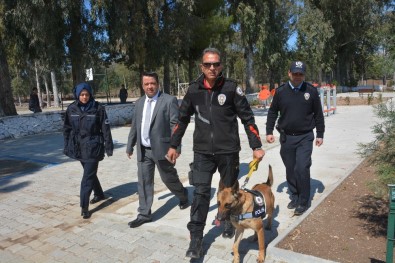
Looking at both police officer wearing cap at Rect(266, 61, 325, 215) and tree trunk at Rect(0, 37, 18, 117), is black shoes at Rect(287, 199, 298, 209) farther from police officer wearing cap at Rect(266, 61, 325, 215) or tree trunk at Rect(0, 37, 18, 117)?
tree trunk at Rect(0, 37, 18, 117)

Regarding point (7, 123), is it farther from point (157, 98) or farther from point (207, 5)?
point (207, 5)

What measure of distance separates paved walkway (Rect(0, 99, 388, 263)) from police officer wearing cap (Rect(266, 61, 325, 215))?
1.56ft

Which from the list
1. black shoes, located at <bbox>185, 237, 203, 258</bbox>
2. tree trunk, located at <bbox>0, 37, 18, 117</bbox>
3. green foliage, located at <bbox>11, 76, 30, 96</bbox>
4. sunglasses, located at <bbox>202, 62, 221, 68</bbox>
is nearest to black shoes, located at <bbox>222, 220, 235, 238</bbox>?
black shoes, located at <bbox>185, 237, 203, 258</bbox>

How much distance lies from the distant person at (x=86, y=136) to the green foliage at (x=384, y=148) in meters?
3.44

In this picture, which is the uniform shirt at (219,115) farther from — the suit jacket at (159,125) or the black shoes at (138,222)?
the black shoes at (138,222)

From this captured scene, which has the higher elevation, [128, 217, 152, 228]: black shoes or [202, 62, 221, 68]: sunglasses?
[202, 62, 221, 68]: sunglasses

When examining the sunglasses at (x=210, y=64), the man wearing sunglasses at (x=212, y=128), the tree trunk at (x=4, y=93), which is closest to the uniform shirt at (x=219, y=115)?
the man wearing sunglasses at (x=212, y=128)

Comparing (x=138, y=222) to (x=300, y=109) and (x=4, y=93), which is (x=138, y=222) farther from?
(x=4, y=93)

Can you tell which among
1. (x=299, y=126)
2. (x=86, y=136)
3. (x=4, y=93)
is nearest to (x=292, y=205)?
(x=299, y=126)

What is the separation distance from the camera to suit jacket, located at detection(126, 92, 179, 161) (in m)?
4.90

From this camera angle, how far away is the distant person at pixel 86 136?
5.30 m

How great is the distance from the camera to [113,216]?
5.30 metres

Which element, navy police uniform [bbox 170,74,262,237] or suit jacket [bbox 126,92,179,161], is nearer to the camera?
navy police uniform [bbox 170,74,262,237]

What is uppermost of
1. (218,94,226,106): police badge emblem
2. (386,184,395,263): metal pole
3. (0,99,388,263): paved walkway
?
(218,94,226,106): police badge emblem
